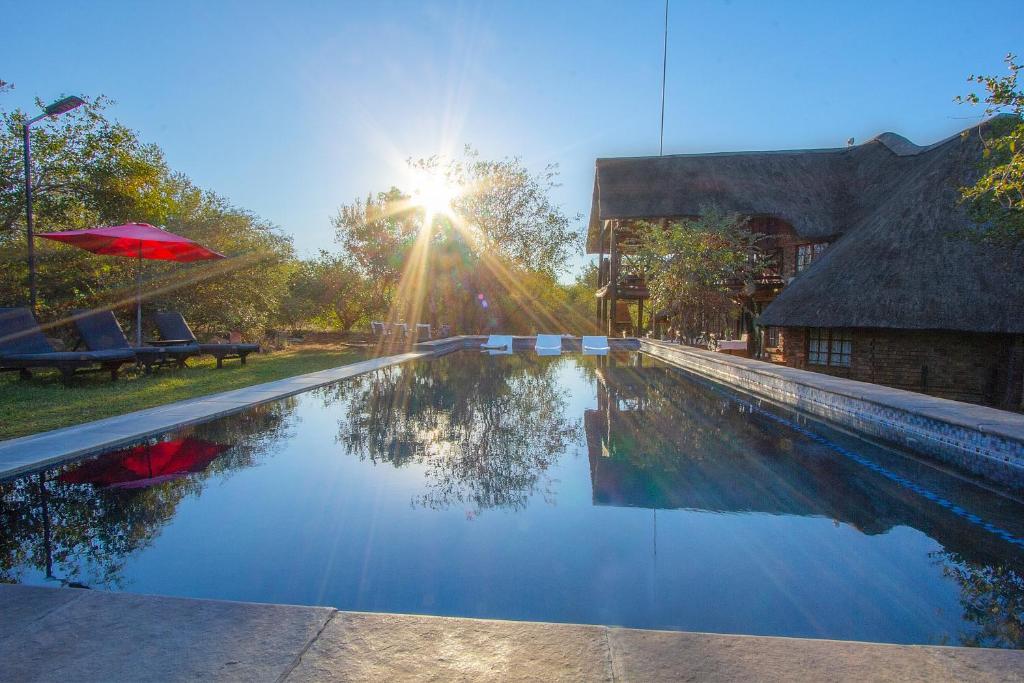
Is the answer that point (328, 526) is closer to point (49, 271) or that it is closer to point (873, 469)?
point (873, 469)

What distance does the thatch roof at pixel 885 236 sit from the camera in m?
11.7

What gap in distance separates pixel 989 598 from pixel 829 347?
13322mm

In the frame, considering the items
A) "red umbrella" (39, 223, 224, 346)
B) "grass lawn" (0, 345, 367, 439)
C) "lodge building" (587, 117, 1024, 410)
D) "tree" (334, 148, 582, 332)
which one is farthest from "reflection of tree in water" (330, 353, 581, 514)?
"tree" (334, 148, 582, 332)

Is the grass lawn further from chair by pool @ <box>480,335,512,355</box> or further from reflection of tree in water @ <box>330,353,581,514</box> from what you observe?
chair by pool @ <box>480,335,512,355</box>

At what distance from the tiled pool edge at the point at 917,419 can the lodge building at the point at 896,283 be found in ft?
16.2

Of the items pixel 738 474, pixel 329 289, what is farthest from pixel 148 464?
pixel 329 289

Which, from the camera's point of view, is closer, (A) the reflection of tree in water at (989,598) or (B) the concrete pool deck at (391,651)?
(B) the concrete pool deck at (391,651)

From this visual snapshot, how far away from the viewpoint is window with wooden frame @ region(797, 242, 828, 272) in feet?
61.8

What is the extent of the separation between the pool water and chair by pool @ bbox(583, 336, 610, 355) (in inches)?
452

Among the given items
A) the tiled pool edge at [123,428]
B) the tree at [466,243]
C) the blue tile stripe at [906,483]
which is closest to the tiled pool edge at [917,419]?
the blue tile stripe at [906,483]

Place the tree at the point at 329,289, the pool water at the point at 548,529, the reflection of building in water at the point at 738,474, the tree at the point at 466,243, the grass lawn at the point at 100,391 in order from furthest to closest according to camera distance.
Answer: the tree at the point at 329,289, the tree at the point at 466,243, the grass lawn at the point at 100,391, the reflection of building in water at the point at 738,474, the pool water at the point at 548,529

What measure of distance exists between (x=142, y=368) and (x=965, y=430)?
12.8 meters

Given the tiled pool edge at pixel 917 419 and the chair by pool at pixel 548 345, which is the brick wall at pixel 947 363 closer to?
the tiled pool edge at pixel 917 419

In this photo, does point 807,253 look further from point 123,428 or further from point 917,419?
point 123,428
